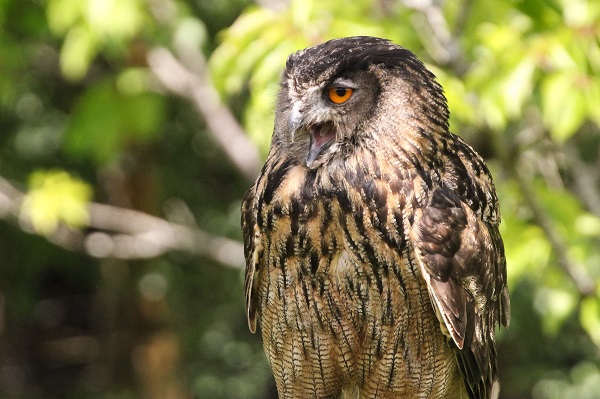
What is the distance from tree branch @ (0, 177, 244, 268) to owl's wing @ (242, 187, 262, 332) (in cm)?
318

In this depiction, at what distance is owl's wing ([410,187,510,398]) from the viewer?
2.62m

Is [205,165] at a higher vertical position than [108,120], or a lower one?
higher

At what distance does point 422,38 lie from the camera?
381cm

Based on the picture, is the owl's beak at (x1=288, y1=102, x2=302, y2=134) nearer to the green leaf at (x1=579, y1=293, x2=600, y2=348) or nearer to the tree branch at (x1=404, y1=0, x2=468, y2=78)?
the tree branch at (x1=404, y1=0, x2=468, y2=78)

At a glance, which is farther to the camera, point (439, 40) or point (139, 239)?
point (139, 239)

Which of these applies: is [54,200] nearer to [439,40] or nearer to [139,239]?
[139,239]

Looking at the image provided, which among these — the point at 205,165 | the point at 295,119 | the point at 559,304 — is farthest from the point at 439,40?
the point at 205,165

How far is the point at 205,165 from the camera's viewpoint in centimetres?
778

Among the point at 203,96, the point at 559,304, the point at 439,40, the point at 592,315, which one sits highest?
the point at 203,96

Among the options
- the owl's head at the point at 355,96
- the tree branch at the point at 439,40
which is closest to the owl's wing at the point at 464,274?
the owl's head at the point at 355,96

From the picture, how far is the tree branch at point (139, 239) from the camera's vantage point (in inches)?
241

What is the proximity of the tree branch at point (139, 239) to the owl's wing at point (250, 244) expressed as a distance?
3.18 meters

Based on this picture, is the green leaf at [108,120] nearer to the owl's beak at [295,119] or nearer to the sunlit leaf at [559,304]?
the sunlit leaf at [559,304]

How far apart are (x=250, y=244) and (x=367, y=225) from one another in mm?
412
